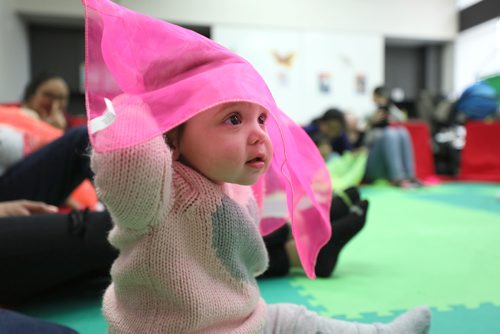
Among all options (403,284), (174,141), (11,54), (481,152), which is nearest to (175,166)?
(174,141)

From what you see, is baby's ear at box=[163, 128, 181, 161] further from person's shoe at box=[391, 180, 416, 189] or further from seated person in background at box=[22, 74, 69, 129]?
person's shoe at box=[391, 180, 416, 189]

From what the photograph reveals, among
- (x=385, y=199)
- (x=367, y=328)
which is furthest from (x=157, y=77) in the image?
(x=385, y=199)

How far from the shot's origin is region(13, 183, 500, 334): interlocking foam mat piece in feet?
2.67

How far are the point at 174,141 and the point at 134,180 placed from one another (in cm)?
11

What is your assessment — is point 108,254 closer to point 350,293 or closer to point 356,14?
point 350,293

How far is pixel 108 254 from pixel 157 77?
0.47 m

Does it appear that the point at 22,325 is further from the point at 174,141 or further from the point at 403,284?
the point at 403,284

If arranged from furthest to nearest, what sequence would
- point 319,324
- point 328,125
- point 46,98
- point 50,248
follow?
1. point 328,125
2. point 46,98
3. point 50,248
4. point 319,324

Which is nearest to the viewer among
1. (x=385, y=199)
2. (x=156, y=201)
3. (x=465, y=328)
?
(x=156, y=201)

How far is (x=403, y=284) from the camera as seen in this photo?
1005 mm

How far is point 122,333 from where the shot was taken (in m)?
0.46

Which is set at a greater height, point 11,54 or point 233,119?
point 11,54

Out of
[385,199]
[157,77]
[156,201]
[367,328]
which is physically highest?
[157,77]

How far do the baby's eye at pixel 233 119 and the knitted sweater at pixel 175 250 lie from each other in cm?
7
